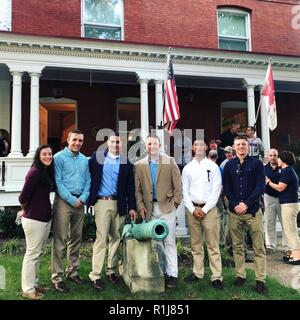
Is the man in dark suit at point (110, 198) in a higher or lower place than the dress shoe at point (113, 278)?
higher

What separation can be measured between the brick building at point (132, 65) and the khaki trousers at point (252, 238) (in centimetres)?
701

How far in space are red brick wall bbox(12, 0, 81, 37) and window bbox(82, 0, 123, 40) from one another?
0.35m

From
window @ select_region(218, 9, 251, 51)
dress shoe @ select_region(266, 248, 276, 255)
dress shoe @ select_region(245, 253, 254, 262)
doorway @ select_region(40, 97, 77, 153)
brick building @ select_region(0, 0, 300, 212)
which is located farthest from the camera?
window @ select_region(218, 9, 251, 51)

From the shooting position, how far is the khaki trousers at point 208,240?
17.9ft

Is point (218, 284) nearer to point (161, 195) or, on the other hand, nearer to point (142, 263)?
point (142, 263)

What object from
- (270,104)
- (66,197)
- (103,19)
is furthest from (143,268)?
(103,19)

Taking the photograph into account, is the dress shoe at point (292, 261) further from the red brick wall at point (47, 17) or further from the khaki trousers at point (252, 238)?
the red brick wall at point (47, 17)

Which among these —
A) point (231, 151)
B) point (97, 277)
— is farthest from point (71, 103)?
point (97, 277)

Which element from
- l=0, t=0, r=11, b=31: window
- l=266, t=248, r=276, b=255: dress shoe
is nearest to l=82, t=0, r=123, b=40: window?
l=0, t=0, r=11, b=31: window

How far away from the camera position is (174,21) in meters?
15.5

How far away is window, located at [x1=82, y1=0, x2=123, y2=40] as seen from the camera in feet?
47.5

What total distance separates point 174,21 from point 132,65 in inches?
174

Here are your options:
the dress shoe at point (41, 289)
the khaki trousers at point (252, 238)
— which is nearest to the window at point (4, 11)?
the dress shoe at point (41, 289)

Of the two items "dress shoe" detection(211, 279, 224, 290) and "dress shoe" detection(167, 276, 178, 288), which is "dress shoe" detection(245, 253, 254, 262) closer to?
"dress shoe" detection(211, 279, 224, 290)
